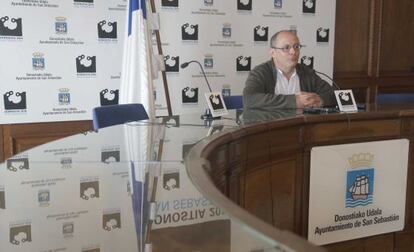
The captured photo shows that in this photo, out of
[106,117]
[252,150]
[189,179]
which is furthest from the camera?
[106,117]

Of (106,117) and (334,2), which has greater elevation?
(334,2)

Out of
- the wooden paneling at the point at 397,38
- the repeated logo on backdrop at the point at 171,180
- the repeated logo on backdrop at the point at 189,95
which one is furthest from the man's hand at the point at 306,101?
the wooden paneling at the point at 397,38

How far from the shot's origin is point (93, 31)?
3.57m

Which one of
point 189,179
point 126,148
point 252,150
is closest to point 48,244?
point 189,179

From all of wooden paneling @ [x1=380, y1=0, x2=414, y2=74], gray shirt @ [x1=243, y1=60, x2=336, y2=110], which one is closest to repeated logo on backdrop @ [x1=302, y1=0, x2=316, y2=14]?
wooden paneling @ [x1=380, y1=0, x2=414, y2=74]

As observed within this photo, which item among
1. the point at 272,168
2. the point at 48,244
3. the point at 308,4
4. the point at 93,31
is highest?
the point at 308,4

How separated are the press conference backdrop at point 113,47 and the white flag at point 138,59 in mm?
299

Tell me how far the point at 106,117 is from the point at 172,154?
114 centimetres

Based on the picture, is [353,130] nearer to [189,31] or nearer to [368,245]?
[368,245]

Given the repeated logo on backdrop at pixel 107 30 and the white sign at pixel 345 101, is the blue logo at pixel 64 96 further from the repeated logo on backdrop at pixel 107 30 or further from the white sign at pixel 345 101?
the white sign at pixel 345 101

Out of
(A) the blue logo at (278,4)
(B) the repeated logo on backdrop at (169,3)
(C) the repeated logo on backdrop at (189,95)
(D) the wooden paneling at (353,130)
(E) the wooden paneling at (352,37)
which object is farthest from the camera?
(E) the wooden paneling at (352,37)

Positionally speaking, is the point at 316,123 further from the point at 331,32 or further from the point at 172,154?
the point at 331,32

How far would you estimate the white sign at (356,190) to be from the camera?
236 centimetres

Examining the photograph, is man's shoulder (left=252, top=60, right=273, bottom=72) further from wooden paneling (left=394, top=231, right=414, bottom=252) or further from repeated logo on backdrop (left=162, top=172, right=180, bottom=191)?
repeated logo on backdrop (left=162, top=172, right=180, bottom=191)
